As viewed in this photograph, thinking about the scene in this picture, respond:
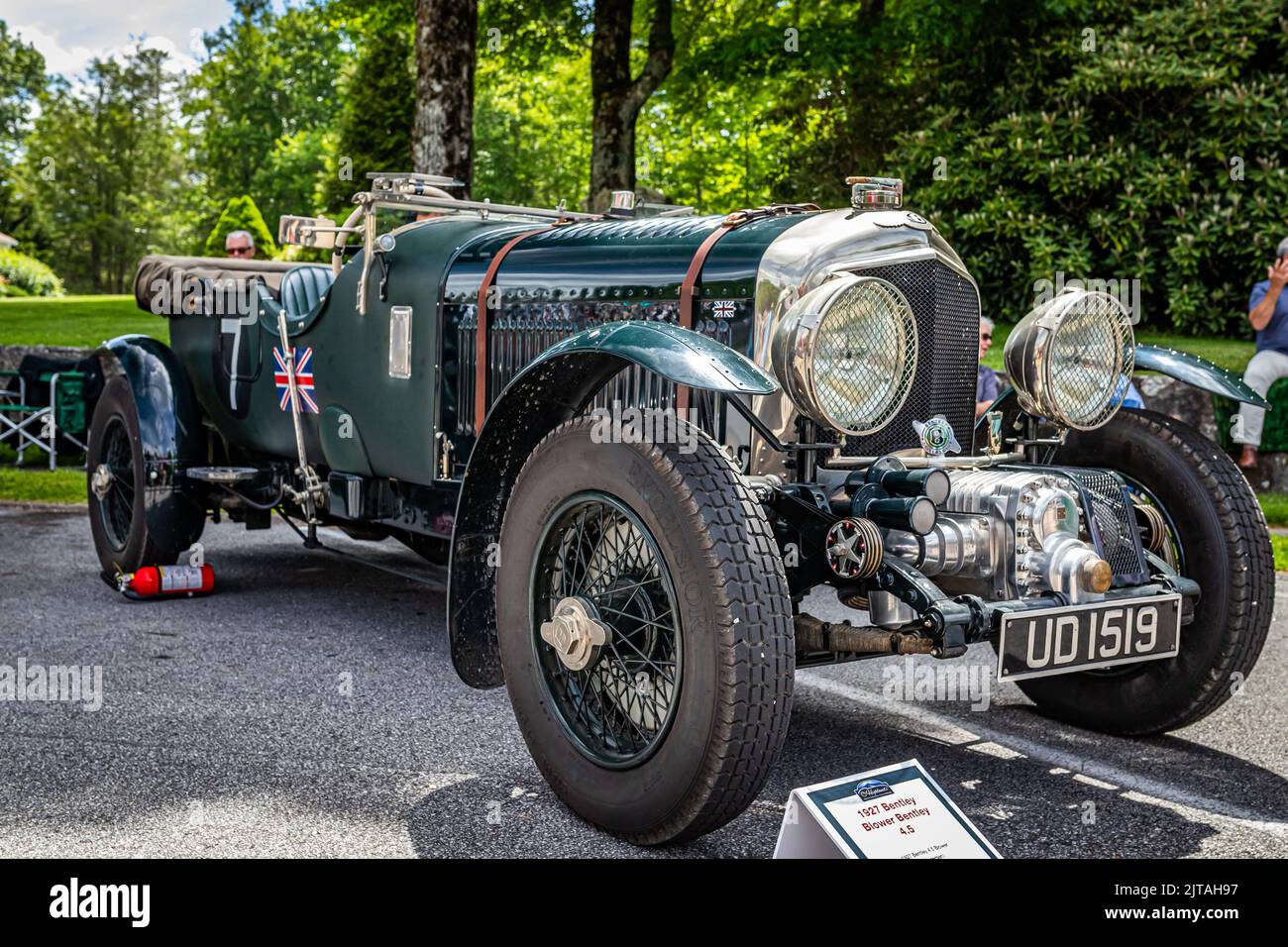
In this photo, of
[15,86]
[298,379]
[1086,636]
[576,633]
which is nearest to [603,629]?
[576,633]

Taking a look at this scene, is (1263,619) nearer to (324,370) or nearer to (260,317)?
(324,370)

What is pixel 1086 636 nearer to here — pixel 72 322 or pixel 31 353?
pixel 31 353

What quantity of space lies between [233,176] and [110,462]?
4026 centimetres

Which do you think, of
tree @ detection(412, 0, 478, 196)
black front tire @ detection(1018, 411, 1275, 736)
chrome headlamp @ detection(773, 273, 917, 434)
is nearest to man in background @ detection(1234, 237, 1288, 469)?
black front tire @ detection(1018, 411, 1275, 736)

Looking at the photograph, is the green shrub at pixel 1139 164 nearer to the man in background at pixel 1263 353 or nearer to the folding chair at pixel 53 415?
the man in background at pixel 1263 353

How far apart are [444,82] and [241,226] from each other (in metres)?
14.5

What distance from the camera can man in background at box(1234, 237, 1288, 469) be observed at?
29.0 feet

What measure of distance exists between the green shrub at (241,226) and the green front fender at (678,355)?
19230mm

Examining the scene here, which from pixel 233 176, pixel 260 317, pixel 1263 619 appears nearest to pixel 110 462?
pixel 260 317

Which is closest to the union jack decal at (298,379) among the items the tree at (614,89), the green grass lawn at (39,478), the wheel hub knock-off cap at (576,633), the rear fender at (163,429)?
the rear fender at (163,429)

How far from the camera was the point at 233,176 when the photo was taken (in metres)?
43.4

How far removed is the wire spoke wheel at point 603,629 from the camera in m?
3.05

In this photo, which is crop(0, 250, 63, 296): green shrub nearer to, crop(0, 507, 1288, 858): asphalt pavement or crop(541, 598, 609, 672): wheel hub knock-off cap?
crop(0, 507, 1288, 858): asphalt pavement

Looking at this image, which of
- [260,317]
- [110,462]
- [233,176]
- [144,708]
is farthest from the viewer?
[233,176]
